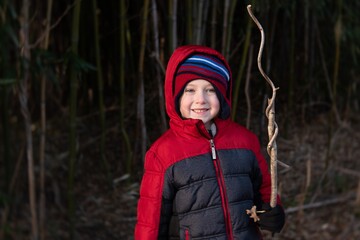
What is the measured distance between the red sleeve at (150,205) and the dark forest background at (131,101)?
2.76 ft

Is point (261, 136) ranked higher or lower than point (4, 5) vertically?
lower

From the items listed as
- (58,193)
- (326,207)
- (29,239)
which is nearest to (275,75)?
(326,207)

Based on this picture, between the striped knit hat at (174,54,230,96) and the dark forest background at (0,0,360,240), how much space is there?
2.57 ft

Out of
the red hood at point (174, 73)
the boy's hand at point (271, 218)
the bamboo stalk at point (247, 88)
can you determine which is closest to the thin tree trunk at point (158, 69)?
the bamboo stalk at point (247, 88)

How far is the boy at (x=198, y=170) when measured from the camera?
1487 millimetres

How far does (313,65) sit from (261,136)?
1.16 metres

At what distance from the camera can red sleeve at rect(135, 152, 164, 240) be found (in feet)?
4.86

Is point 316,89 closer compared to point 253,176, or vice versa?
point 253,176

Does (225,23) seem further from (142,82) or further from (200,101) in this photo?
(200,101)

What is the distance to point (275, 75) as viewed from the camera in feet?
11.5

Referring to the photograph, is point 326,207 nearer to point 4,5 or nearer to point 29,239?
point 29,239

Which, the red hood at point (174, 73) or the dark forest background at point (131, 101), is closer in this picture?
the red hood at point (174, 73)

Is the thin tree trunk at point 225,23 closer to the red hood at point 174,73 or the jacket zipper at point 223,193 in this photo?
the red hood at point 174,73

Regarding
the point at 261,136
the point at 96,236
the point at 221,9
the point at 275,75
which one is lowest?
the point at 96,236
